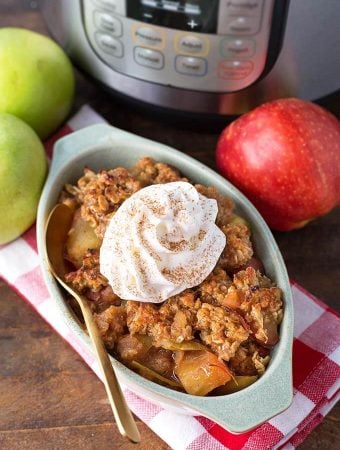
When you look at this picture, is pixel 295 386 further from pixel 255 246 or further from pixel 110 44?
pixel 110 44

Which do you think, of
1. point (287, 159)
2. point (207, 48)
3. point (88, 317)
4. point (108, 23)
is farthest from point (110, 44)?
point (88, 317)

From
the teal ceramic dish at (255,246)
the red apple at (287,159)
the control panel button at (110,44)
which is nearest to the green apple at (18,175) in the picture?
the teal ceramic dish at (255,246)

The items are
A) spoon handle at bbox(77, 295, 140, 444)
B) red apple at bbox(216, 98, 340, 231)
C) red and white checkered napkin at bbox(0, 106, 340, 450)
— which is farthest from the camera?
red apple at bbox(216, 98, 340, 231)

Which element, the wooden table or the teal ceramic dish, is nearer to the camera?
the teal ceramic dish

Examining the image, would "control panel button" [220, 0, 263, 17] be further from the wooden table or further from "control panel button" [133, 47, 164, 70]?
the wooden table

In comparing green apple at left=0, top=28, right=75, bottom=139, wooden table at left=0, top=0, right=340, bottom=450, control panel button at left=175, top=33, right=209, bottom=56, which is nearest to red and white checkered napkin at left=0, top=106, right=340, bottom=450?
wooden table at left=0, top=0, right=340, bottom=450
